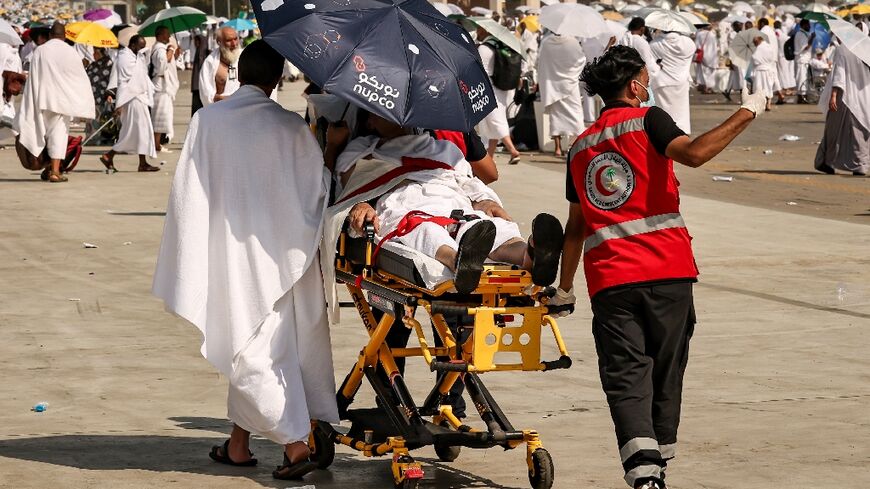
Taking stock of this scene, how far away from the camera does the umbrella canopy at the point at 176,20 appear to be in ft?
78.8

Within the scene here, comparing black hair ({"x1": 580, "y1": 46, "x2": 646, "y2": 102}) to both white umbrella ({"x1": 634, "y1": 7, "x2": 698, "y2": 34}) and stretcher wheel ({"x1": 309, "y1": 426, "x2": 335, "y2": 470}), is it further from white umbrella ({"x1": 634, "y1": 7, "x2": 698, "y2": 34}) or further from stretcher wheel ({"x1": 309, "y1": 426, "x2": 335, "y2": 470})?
white umbrella ({"x1": 634, "y1": 7, "x2": 698, "y2": 34})

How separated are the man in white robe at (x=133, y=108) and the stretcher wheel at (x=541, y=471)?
13826mm

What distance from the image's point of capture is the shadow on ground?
6129mm

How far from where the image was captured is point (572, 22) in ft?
69.8

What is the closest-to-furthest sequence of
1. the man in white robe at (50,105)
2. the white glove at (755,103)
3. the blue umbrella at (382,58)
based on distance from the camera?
the white glove at (755,103), the blue umbrella at (382,58), the man in white robe at (50,105)

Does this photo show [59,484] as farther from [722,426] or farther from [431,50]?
[722,426]

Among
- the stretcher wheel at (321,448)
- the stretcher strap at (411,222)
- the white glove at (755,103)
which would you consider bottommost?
the stretcher wheel at (321,448)

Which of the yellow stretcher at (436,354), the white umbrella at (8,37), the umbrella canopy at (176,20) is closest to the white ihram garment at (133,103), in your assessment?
the white umbrella at (8,37)

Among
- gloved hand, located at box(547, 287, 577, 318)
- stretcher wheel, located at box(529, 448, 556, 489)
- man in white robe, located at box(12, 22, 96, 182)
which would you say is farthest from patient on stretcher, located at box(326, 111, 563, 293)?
man in white robe, located at box(12, 22, 96, 182)

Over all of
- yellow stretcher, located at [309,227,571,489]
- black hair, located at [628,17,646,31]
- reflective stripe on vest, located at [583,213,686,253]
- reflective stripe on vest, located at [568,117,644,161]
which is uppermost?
reflective stripe on vest, located at [568,117,644,161]

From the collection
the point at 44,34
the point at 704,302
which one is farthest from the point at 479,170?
the point at 44,34

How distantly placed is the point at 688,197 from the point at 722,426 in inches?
384

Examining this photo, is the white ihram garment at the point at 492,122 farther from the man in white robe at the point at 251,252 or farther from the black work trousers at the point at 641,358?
the black work trousers at the point at 641,358

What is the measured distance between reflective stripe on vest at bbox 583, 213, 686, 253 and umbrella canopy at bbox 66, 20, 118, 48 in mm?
18800
